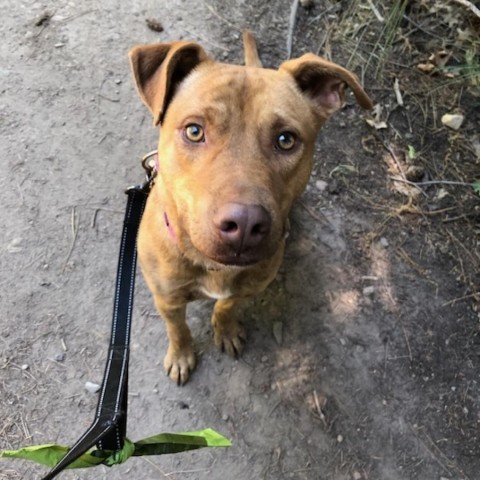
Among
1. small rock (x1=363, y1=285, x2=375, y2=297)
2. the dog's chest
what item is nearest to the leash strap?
the dog's chest

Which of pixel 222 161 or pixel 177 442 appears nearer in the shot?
pixel 177 442

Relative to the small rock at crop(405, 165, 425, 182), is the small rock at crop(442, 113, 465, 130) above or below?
above

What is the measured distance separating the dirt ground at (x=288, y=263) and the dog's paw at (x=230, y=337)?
76 millimetres

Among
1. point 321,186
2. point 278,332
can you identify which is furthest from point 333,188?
point 278,332

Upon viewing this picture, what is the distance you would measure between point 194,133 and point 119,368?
117 cm

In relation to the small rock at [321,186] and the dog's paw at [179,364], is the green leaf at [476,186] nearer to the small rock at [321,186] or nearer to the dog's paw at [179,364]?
the small rock at [321,186]

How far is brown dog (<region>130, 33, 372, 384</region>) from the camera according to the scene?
2.25 metres

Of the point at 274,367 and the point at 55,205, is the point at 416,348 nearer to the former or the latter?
the point at 274,367

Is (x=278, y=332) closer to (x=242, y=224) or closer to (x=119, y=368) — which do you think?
(x=119, y=368)

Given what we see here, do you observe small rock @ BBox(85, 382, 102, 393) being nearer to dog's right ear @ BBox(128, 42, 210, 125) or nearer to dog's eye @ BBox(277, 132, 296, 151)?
dog's right ear @ BBox(128, 42, 210, 125)

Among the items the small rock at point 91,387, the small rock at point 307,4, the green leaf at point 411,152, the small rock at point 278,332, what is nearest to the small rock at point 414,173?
the green leaf at point 411,152

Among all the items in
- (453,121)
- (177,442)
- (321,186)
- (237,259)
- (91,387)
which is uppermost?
(237,259)

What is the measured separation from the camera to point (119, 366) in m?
2.49

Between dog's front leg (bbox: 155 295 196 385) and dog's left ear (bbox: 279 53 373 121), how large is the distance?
151 centimetres
